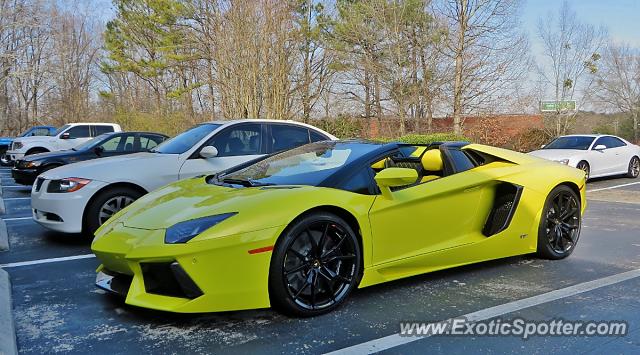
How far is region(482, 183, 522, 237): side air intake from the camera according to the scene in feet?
14.2

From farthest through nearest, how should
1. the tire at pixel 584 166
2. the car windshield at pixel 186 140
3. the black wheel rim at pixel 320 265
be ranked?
1. the tire at pixel 584 166
2. the car windshield at pixel 186 140
3. the black wheel rim at pixel 320 265

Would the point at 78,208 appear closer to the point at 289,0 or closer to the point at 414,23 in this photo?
the point at 289,0

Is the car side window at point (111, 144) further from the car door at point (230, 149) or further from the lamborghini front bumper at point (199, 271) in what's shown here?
the lamborghini front bumper at point (199, 271)

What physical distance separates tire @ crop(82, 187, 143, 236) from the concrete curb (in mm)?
1495

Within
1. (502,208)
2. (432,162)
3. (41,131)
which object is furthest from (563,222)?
(41,131)

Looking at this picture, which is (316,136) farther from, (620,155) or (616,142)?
(616,142)

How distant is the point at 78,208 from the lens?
5.47 metres

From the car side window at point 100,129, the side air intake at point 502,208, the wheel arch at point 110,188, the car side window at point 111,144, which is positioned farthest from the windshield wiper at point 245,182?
the car side window at point 100,129

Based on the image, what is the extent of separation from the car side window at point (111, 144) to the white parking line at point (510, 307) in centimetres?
768

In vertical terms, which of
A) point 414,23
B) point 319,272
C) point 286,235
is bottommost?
point 319,272

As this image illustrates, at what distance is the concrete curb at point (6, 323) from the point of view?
2744 mm

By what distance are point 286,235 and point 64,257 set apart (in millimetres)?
3009

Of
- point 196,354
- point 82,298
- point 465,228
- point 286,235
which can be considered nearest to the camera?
point 196,354

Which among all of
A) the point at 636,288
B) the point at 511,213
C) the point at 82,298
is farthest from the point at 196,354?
the point at 636,288
